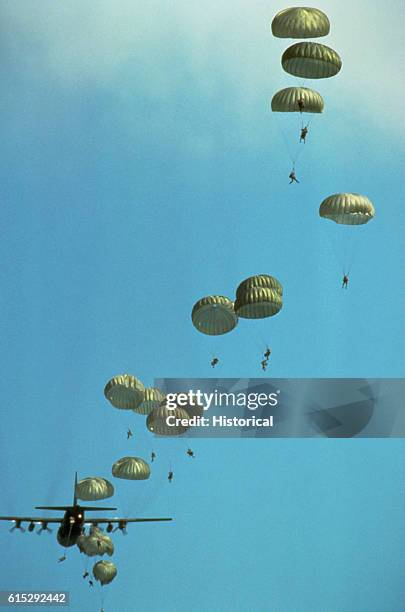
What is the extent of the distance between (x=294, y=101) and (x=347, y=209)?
374 centimetres

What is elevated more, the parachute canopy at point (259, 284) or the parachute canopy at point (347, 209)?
the parachute canopy at point (347, 209)

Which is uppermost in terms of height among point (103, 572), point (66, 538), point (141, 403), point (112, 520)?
point (141, 403)

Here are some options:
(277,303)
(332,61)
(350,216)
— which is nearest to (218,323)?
(277,303)

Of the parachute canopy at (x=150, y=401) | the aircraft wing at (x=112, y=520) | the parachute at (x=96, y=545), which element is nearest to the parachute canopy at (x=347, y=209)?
the parachute canopy at (x=150, y=401)

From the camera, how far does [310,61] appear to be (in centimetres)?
3766

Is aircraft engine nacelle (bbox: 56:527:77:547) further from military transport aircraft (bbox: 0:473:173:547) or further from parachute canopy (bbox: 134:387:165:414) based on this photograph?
parachute canopy (bbox: 134:387:165:414)

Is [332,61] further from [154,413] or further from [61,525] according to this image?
[61,525]

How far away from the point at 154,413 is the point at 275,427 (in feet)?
19.1

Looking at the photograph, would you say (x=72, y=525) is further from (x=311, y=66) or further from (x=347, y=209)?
(x=311, y=66)

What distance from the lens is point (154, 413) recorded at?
42.6 metres

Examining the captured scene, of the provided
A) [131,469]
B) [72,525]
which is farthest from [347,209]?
[72,525]

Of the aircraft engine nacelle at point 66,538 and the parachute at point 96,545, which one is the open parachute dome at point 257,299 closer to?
the parachute at point 96,545

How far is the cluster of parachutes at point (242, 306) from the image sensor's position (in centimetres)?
3812

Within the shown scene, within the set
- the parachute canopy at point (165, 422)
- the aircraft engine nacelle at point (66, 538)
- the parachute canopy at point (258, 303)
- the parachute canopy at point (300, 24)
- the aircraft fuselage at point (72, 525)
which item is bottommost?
the aircraft engine nacelle at point (66, 538)
